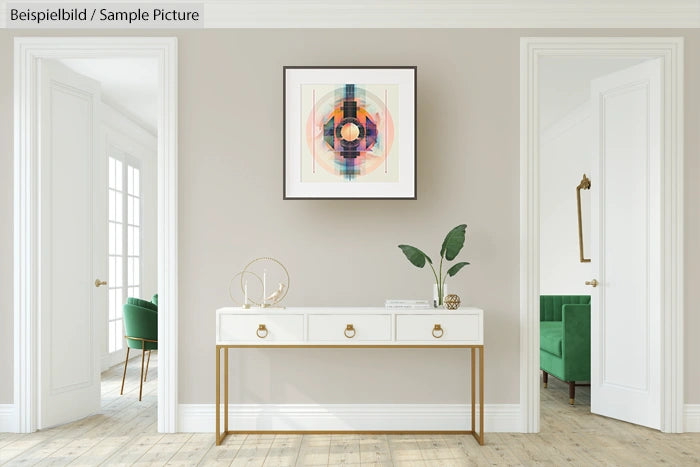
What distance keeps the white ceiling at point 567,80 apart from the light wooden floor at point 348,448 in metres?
2.32

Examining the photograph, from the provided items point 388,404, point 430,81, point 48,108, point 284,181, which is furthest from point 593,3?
point 48,108

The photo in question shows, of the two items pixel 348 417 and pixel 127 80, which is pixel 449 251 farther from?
pixel 127 80

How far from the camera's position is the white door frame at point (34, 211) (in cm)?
380

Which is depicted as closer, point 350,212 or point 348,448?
point 348,448

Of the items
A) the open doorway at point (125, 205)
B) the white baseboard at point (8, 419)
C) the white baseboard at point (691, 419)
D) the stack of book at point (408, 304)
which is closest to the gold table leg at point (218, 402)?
the stack of book at point (408, 304)

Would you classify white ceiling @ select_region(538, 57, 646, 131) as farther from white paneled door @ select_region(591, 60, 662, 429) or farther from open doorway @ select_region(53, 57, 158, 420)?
open doorway @ select_region(53, 57, 158, 420)

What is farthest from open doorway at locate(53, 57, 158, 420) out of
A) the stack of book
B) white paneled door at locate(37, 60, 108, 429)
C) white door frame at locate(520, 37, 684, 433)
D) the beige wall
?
white door frame at locate(520, 37, 684, 433)

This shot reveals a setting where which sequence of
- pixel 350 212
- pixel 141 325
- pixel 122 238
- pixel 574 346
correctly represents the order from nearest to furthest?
pixel 350 212 < pixel 574 346 < pixel 141 325 < pixel 122 238

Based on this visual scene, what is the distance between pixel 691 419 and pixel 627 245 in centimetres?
108

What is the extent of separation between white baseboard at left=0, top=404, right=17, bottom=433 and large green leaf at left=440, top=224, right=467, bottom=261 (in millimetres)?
2657

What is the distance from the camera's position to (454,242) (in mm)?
3521

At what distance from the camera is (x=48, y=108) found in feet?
12.9

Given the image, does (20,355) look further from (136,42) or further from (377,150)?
(377,150)

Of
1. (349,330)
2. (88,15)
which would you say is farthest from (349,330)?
(88,15)
